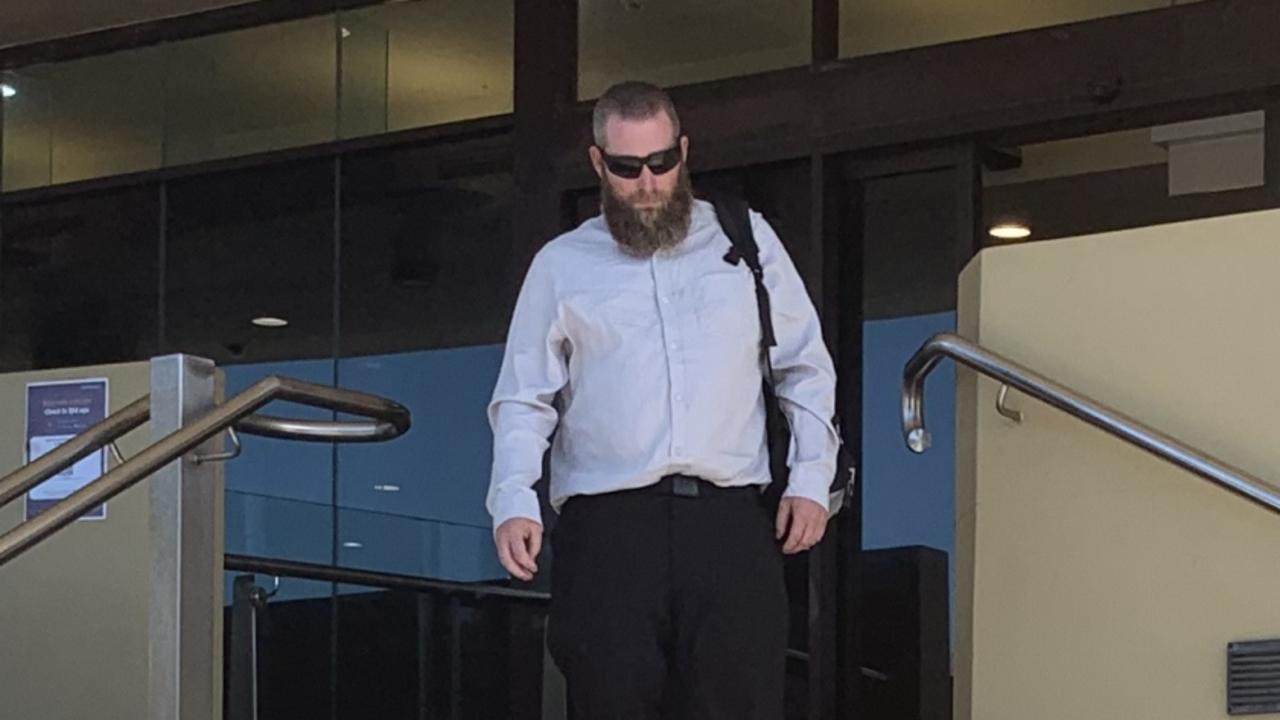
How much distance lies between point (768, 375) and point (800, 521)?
0.26 meters

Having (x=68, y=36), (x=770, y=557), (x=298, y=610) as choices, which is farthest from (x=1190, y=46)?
(x=68, y=36)

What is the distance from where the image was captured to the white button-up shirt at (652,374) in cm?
292

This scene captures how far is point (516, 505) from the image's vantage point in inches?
115

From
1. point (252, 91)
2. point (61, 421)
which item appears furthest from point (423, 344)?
point (61, 421)

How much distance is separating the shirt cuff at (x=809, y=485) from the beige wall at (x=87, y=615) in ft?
4.64

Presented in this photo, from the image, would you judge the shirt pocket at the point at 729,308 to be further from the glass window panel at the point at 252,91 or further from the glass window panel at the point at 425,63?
the glass window panel at the point at 252,91

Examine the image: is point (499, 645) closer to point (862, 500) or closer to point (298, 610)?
point (298, 610)

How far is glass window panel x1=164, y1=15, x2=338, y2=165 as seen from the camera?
655 centimetres

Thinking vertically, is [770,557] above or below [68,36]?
below

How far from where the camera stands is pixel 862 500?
17.7 ft

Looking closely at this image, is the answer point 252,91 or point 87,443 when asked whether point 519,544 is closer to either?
point 87,443

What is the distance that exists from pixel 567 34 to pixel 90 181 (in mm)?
2185

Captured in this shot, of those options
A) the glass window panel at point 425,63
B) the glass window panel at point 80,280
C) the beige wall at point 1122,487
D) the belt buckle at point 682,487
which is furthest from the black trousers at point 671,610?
the glass window panel at point 80,280


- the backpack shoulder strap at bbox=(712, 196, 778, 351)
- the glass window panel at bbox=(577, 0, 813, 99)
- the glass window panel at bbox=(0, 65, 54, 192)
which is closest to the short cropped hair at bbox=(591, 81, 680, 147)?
the backpack shoulder strap at bbox=(712, 196, 778, 351)
